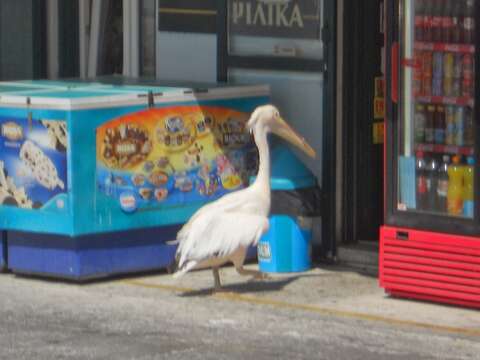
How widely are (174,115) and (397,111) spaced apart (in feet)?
6.08

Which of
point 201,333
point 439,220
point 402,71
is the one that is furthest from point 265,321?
point 402,71

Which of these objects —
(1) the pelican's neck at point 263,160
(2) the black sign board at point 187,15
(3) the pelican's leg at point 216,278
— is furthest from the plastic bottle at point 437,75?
(2) the black sign board at point 187,15

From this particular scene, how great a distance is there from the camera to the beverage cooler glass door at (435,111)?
10.2 metres

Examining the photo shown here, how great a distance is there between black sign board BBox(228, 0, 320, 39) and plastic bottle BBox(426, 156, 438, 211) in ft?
6.08

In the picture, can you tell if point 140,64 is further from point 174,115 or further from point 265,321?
point 265,321

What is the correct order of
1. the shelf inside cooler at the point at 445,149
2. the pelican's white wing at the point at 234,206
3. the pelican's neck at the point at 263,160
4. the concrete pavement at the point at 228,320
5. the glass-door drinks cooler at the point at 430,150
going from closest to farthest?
the concrete pavement at the point at 228,320
the glass-door drinks cooler at the point at 430,150
the shelf inside cooler at the point at 445,149
the pelican's white wing at the point at 234,206
the pelican's neck at the point at 263,160

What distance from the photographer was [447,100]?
33.8ft

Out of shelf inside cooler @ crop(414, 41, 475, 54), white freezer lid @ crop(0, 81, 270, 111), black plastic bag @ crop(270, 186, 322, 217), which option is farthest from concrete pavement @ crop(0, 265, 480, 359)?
shelf inside cooler @ crop(414, 41, 475, 54)

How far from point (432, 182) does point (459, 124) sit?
477mm

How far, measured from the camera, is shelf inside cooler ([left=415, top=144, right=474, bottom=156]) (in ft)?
33.5

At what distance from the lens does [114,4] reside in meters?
13.9

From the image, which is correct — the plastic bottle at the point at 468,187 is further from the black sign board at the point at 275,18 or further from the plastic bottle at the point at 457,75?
the black sign board at the point at 275,18

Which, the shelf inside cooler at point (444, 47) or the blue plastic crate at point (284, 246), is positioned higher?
the shelf inside cooler at point (444, 47)

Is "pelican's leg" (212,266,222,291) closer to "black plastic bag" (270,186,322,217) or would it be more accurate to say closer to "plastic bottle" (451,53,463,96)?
"black plastic bag" (270,186,322,217)
